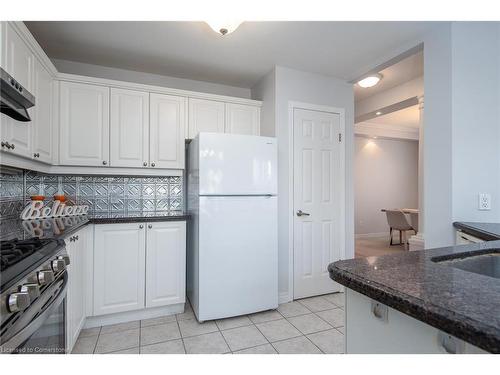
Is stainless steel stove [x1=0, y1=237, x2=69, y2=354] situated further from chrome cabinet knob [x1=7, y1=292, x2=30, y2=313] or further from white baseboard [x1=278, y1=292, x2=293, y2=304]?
white baseboard [x1=278, y1=292, x2=293, y2=304]

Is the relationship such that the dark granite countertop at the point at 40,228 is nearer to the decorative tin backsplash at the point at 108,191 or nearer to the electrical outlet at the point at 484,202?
the decorative tin backsplash at the point at 108,191

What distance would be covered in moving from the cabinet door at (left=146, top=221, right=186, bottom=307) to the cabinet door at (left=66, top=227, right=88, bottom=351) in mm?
471

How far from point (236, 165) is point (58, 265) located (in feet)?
4.73

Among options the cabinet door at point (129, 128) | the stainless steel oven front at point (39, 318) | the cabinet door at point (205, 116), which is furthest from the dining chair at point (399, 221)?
the stainless steel oven front at point (39, 318)

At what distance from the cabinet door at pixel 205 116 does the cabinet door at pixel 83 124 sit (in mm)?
759

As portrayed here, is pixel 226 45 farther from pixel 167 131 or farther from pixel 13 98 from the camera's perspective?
pixel 13 98

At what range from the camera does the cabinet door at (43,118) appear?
6.39 feet

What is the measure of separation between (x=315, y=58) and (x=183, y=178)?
181cm

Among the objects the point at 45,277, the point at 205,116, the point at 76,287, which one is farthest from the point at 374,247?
the point at 45,277

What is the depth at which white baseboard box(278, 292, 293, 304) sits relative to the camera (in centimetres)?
271

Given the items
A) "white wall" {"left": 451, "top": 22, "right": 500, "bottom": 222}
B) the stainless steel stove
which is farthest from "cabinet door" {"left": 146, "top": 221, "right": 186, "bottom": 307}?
"white wall" {"left": 451, "top": 22, "right": 500, "bottom": 222}

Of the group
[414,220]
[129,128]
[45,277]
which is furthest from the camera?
[414,220]

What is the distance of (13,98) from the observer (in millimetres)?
1430
